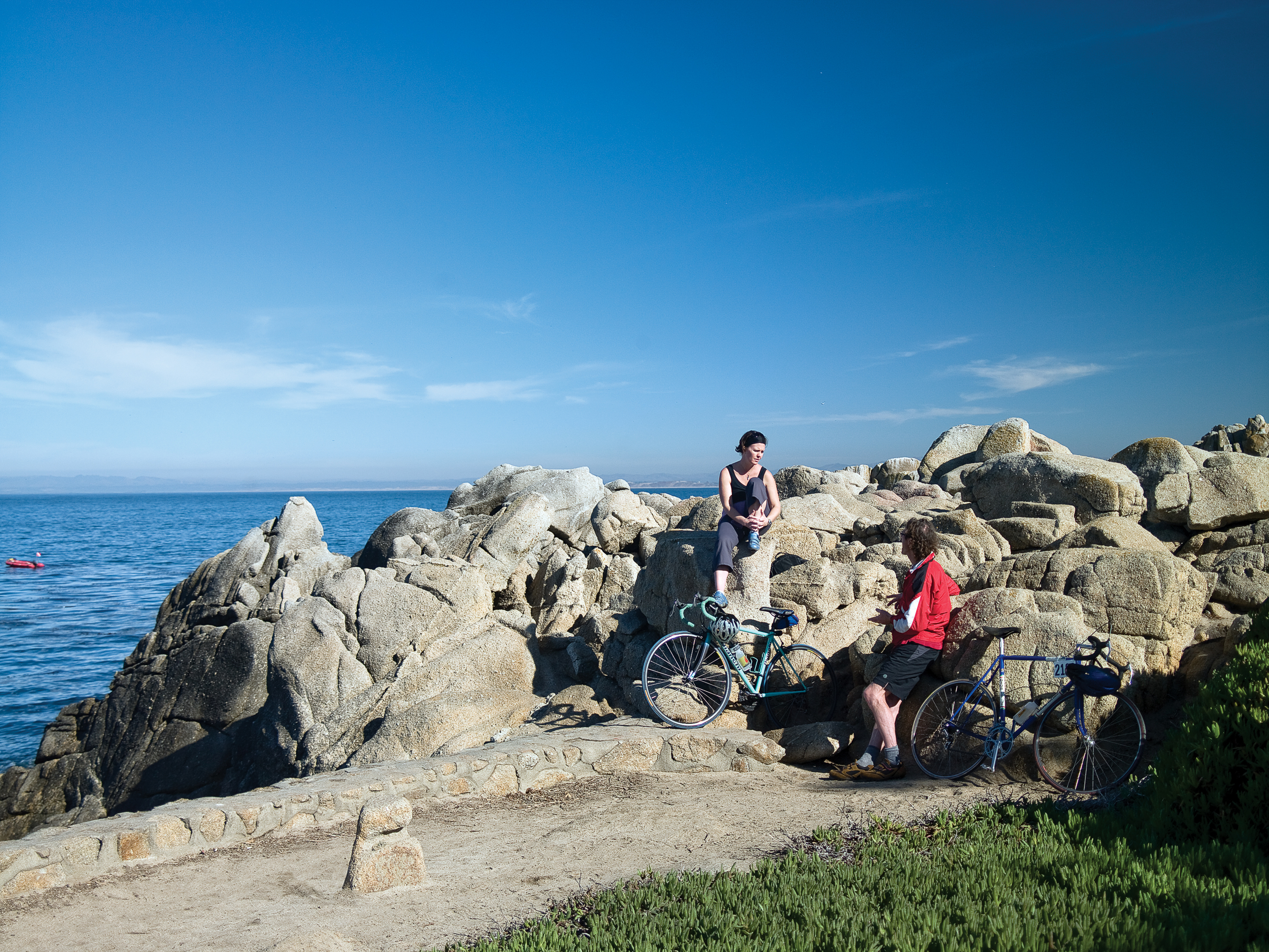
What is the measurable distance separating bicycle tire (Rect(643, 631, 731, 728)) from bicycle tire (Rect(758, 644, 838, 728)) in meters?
0.64

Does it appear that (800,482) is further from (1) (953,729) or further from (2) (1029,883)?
(2) (1029,883)

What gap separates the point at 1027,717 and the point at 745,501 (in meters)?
3.97

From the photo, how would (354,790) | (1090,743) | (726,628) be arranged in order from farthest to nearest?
(726,628), (354,790), (1090,743)

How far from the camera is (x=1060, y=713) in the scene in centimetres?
777

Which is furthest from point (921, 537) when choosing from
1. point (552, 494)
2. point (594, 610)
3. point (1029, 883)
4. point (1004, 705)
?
point (552, 494)

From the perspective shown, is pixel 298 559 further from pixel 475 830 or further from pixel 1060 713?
pixel 1060 713

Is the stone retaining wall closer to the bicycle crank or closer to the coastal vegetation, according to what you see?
the bicycle crank

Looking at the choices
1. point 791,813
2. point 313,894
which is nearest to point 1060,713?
point 791,813

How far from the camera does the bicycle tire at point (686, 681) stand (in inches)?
375

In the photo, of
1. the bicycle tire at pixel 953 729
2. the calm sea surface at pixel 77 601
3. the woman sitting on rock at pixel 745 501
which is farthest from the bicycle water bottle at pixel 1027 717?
the calm sea surface at pixel 77 601

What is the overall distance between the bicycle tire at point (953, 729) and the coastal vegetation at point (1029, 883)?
4.87ft

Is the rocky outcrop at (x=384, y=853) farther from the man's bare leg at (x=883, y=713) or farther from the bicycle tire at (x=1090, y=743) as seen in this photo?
the bicycle tire at (x=1090, y=743)

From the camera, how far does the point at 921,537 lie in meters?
8.27

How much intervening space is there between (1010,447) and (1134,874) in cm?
2003
